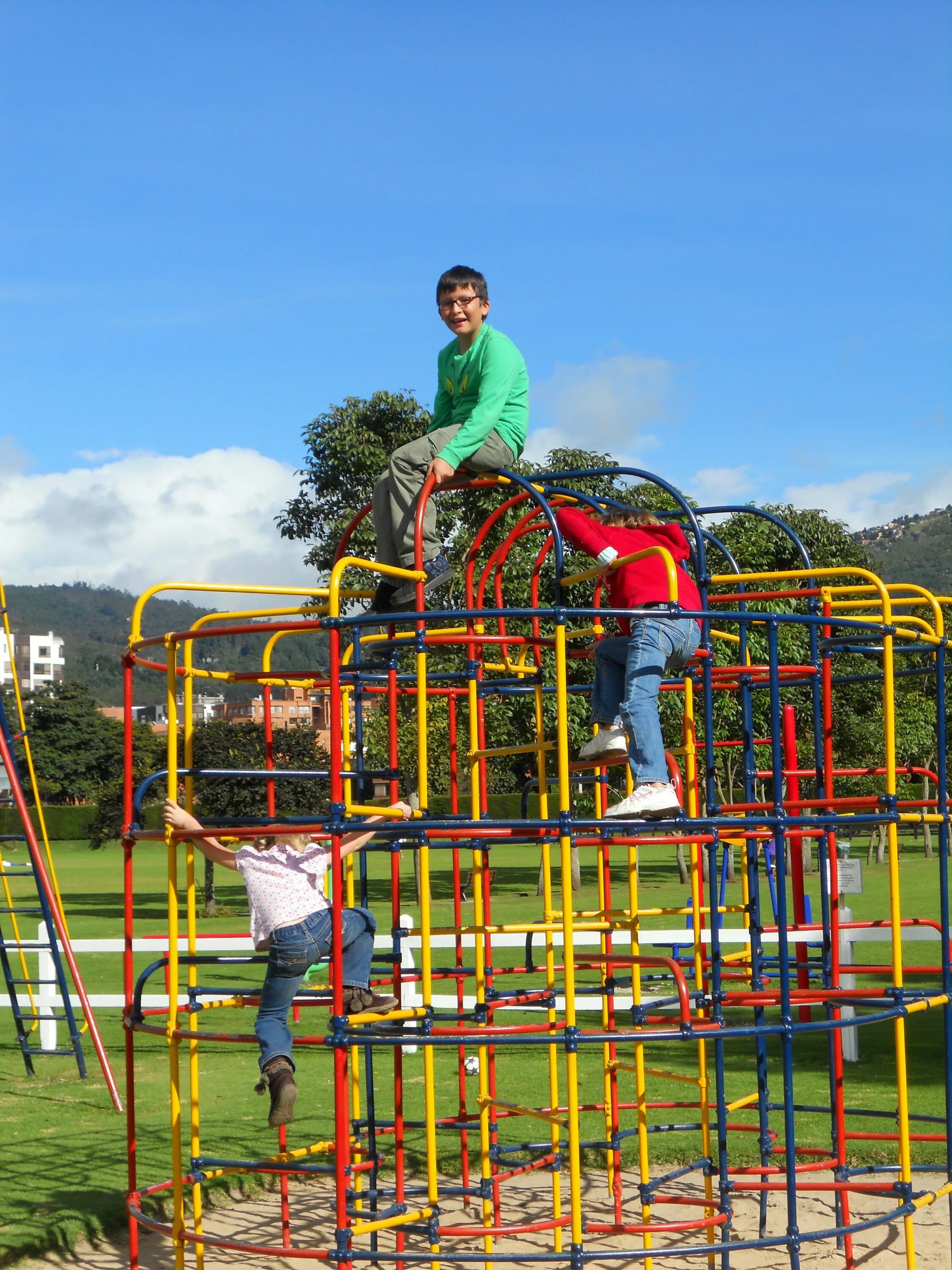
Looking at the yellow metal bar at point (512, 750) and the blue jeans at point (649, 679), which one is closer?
the blue jeans at point (649, 679)

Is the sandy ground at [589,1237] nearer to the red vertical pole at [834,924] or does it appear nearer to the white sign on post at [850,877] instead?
the red vertical pole at [834,924]

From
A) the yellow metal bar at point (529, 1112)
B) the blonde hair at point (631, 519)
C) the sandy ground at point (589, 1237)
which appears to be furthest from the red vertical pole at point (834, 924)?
the yellow metal bar at point (529, 1112)

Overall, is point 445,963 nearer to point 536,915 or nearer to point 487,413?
point 536,915

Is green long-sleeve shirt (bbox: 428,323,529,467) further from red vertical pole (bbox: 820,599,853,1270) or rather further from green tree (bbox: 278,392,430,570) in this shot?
green tree (bbox: 278,392,430,570)

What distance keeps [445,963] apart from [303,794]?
567cm

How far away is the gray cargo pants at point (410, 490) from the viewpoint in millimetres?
6109

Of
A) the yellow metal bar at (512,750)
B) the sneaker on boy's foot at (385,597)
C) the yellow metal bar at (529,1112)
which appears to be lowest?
the yellow metal bar at (529,1112)

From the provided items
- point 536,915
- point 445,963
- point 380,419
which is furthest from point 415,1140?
point 380,419

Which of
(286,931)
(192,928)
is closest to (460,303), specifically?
(286,931)

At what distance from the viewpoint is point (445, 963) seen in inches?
716

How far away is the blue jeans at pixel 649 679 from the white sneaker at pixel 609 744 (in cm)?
8

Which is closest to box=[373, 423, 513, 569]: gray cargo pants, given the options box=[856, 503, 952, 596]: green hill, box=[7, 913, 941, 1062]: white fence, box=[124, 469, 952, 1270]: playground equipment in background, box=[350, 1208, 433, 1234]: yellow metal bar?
box=[124, 469, 952, 1270]: playground equipment in background

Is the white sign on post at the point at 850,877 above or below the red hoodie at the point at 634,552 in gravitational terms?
below

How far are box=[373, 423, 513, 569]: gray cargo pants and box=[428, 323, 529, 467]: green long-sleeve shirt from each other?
3.0 inches
